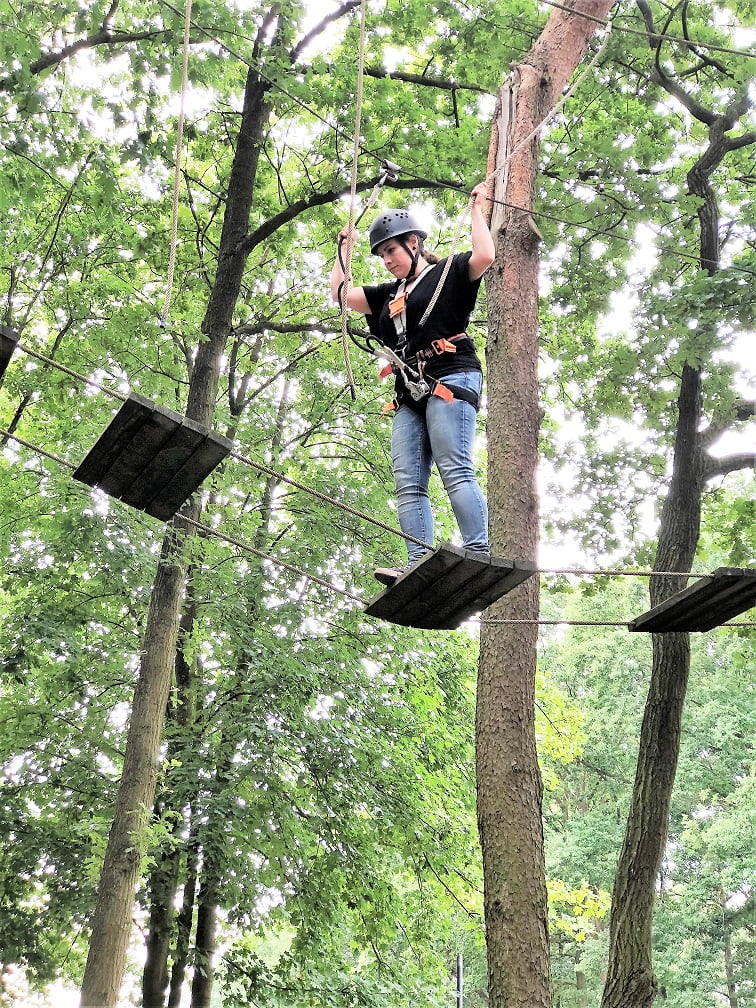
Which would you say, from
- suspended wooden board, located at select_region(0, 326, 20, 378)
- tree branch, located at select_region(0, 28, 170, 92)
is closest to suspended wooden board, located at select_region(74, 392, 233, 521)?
suspended wooden board, located at select_region(0, 326, 20, 378)

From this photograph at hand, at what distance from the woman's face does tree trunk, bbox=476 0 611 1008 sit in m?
1.05

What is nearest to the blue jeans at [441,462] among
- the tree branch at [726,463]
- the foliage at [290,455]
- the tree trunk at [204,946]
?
the foliage at [290,455]

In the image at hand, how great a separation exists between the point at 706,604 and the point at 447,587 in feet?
3.85

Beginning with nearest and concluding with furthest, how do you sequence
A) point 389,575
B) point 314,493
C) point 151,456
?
1. point 314,493
2. point 151,456
3. point 389,575

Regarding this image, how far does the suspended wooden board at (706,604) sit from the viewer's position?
349 centimetres

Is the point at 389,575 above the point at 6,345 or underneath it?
underneath

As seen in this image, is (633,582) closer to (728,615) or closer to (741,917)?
(741,917)

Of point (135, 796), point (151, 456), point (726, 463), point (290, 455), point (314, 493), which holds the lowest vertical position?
point (135, 796)

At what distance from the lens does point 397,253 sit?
360 centimetres

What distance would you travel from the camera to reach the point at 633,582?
68.6 ft

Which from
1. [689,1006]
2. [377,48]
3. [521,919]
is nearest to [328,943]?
[521,919]

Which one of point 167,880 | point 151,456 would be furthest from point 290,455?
point 151,456

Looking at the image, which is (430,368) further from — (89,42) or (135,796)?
(89,42)

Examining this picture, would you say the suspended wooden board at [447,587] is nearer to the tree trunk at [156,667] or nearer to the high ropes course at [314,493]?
the high ropes course at [314,493]
